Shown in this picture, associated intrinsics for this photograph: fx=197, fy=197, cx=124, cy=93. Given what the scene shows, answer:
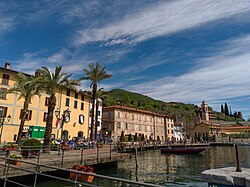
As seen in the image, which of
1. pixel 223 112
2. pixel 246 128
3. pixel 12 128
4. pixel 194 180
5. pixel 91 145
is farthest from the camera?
pixel 223 112

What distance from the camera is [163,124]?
266 feet

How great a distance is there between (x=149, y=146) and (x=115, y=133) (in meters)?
13.3

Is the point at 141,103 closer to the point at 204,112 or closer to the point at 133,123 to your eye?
the point at 204,112

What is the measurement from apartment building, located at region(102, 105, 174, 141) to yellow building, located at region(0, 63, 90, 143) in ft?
43.1

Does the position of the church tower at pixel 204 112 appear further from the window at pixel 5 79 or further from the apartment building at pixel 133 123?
the window at pixel 5 79

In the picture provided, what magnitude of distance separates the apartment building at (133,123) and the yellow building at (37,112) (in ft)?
43.1

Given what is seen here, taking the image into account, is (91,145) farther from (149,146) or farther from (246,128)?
(246,128)

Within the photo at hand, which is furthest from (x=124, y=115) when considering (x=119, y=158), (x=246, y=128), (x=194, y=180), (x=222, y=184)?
(x=246, y=128)

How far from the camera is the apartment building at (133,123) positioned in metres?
61.4

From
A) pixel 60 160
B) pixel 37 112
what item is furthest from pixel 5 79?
pixel 60 160

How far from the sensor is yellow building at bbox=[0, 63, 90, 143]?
33688 millimetres

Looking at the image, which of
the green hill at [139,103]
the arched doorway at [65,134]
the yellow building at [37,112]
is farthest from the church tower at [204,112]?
the arched doorway at [65,134]

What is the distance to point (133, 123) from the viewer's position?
220 feet

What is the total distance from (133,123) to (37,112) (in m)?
35.6
